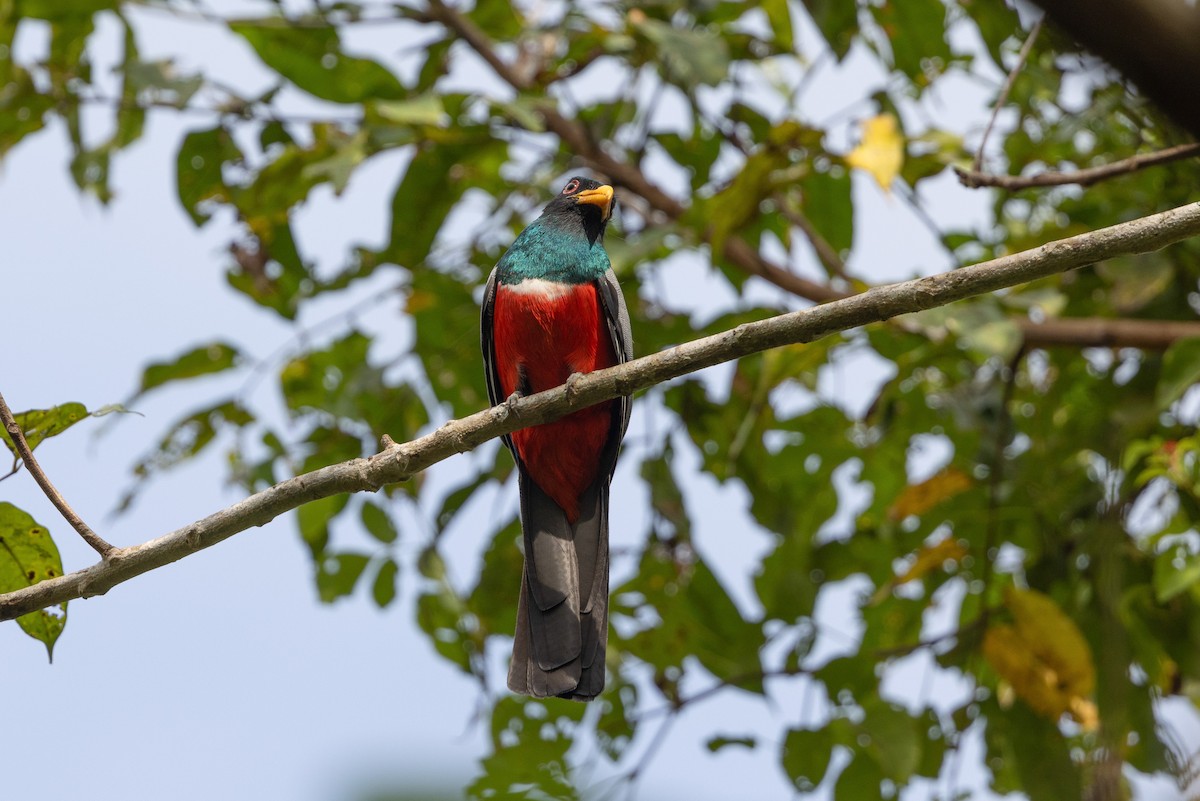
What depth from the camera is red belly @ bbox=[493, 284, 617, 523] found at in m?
3.74

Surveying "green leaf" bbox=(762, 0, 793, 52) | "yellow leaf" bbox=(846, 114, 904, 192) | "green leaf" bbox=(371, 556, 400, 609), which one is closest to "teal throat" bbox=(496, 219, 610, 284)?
"yellow leaf" bbox=(846, 114, 904, 192)

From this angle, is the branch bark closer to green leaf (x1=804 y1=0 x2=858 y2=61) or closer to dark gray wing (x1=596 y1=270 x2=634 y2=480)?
dark gray wing (x1=596 y1=270 x2=634 y2=480)

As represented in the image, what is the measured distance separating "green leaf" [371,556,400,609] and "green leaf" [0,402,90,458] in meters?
2.64

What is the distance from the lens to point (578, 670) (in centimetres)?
320

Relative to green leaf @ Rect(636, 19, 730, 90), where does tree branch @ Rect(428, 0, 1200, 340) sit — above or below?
below

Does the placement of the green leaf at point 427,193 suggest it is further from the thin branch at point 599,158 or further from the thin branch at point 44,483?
the thin branch at point 44,483

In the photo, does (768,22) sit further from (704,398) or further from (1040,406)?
(1040,406)

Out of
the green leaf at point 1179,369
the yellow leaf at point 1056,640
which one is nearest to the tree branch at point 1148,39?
the green leaf at point 1179,369

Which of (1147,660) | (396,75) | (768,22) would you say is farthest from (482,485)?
(1147,660)

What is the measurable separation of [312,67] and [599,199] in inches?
52.1

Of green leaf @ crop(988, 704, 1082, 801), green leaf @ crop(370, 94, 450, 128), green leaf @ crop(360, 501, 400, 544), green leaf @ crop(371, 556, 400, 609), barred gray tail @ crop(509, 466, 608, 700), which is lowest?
green leaf @ crop(988, 704, 1082, 801)

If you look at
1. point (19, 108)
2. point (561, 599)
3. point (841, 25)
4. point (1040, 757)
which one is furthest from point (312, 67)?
point (1040, 757)

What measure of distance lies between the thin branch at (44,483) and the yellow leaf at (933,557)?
2.71 m

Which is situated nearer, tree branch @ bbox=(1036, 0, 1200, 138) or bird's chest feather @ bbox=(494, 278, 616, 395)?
tree branch @ bbox=(1036, 0, 1200, 138)
